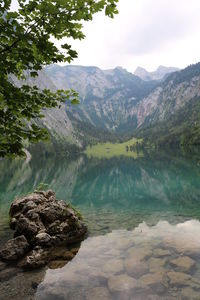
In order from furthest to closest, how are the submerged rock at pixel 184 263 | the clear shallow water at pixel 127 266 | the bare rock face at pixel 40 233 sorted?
1. the bare rock face at pixel 40 233
2. the submerged rock at pixel 184 263
3. the clear shallow water at pixel 127 266

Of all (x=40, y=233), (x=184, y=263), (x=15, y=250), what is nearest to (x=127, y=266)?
(x=184, y=263)

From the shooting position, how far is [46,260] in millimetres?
17453

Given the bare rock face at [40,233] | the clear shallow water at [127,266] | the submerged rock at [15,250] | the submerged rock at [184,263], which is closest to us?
the clear shallow water at [127,266]

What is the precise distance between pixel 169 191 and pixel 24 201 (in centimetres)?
3229

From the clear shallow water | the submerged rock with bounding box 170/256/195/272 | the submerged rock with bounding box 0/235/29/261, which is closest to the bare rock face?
the submerged rock with bounding box 0/235/29/261

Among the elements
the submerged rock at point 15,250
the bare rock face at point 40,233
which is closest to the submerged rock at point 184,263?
the bare rock face at point 40,233

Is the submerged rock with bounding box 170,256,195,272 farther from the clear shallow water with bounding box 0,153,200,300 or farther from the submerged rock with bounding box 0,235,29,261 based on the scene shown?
the submerged rock with bounding box 0,235,29,261

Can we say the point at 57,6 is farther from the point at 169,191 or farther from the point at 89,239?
the point at 169,191

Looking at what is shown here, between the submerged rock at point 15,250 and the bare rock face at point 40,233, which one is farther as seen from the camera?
the bare rock face at point 40,233

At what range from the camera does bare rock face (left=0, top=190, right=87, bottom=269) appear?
17.5 meters

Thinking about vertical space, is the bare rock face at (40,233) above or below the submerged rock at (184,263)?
above

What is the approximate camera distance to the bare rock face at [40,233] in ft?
57.5

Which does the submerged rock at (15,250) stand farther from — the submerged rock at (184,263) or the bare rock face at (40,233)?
the submerged rock at (184,263)

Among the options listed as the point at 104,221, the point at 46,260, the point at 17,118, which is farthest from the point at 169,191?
the point at 17,118
